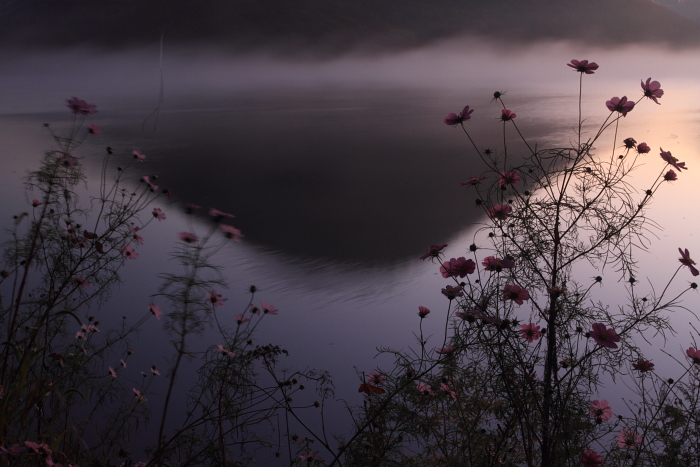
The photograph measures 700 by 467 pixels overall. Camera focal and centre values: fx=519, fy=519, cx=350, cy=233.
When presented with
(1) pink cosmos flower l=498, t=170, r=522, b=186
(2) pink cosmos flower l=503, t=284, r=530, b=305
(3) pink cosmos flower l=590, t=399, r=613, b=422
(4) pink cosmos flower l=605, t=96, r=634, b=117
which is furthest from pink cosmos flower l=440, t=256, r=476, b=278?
(4) pink cosmos flower l=605, t=96, r=634, b=117

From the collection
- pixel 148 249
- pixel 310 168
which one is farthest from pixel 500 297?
pixel 310 168

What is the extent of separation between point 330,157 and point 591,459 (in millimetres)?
3723

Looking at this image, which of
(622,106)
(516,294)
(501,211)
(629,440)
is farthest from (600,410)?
(622,106)

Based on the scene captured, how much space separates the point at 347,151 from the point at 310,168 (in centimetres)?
64

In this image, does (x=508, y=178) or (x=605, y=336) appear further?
(x=508, y=178)

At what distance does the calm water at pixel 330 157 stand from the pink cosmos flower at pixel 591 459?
713 mm

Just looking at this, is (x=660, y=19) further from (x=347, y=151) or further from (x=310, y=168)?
(x=310, y=168)

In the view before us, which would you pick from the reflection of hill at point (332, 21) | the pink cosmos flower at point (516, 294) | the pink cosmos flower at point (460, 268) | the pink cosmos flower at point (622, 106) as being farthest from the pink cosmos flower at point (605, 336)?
the reflection of hill at point (332, 21)

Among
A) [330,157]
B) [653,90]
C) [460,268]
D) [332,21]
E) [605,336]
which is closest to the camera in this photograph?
[605,336]

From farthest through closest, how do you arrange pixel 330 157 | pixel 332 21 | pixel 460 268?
pixel 332 21
pixel 330 157
pixel 460 268

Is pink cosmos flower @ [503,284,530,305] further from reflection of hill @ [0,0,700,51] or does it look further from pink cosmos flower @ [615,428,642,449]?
reflection of hill @ [0,0,700,51]

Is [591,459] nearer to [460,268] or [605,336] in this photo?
[605,336]

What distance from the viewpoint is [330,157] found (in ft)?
14.9

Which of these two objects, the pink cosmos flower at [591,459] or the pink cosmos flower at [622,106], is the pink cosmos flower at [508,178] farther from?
the pink cosmos flower at [591,459]
